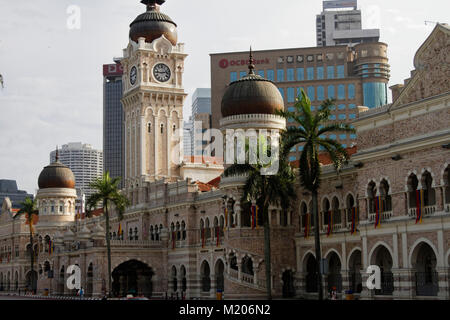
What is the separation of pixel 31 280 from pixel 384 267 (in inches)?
2632

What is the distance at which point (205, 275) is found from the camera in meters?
68.8

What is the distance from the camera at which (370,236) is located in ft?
148

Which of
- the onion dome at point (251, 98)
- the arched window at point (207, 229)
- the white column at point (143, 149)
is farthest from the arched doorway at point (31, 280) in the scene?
the onion dome at point (251, 98)

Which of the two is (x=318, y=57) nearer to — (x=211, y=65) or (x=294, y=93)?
(x=294, y=93)

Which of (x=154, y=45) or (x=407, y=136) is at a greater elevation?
(x=154, y=45)

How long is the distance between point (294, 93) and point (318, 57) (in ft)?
23.9

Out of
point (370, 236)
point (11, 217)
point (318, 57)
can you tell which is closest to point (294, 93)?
point (318, 57)

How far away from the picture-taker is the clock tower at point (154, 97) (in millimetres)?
83250

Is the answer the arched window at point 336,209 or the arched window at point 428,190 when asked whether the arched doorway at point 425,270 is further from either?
the arched window at point 336,209

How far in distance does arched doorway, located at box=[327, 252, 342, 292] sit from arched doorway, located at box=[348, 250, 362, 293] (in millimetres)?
2490

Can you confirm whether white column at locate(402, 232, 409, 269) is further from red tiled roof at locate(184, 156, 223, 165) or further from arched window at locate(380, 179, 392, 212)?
red tiled roof at locate(184, 156, 223, 165)

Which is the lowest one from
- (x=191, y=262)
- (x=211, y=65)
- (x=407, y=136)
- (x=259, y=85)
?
(x=191, y=262)

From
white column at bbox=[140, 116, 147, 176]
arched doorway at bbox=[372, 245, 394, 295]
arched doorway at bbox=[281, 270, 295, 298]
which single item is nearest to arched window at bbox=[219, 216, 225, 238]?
arched doorway at bbox=[281, 270, 295, 298]

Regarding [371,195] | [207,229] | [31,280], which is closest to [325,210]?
[371,195]
